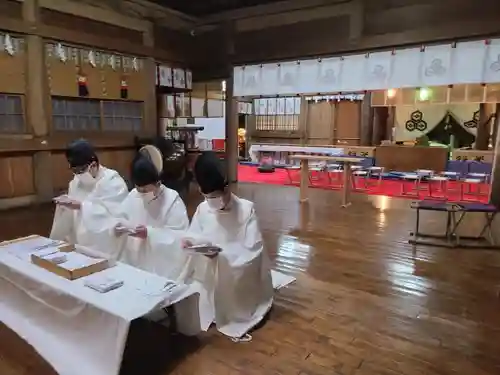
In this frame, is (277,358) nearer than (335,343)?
Yes

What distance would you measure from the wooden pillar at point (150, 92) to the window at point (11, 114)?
2.27 meters

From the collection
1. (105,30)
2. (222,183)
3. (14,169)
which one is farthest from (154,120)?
(222,183)

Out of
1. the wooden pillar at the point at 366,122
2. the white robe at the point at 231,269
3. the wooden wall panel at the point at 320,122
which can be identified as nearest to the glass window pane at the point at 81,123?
the white robe at the point at 231,269

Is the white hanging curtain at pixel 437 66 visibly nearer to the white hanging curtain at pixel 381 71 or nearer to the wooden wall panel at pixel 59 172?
the white hanging curtain at pixel 381 71

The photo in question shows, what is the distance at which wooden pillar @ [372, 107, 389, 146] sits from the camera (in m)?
12.2

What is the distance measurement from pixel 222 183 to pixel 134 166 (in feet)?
2.48

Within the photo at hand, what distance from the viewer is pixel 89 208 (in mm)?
3088

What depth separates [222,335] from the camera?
2.36 m

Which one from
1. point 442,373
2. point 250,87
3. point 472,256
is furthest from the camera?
point 250,87

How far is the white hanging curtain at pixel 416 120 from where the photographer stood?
12.5 meters

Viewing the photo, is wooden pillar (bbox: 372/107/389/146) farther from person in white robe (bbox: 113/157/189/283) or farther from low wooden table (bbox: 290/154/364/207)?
person in white robe (bbox: 113/157/189/283)

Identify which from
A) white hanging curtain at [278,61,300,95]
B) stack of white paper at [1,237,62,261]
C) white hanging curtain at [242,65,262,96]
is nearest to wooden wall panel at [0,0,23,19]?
white hanging curtain at [242,65,262,96]

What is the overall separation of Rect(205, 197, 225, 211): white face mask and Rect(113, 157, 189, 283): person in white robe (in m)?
0.31

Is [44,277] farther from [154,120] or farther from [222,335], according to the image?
[154,120]
